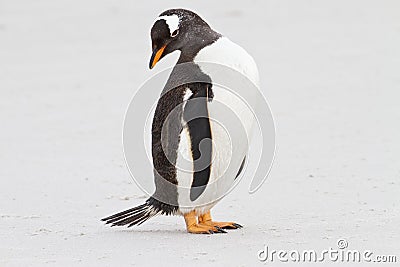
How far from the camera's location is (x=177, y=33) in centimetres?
399

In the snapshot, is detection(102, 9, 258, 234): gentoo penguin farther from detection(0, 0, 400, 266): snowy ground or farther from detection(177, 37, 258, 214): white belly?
detection(0, 0, 400, 266): snowy ground

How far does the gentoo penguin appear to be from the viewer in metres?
3.84

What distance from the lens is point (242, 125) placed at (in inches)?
154

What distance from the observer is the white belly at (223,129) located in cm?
384

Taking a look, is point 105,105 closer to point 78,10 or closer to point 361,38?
point 361,38

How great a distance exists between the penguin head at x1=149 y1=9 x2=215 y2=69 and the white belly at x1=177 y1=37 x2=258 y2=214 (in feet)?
0.26

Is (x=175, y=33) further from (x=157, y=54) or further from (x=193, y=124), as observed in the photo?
(x=193, y=124)

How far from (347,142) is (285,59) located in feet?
10.2

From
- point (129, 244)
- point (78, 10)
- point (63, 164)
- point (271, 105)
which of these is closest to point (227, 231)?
point (129, 244)

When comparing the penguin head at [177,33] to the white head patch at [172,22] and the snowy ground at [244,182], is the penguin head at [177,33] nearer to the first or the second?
the white head patch at [172,22]

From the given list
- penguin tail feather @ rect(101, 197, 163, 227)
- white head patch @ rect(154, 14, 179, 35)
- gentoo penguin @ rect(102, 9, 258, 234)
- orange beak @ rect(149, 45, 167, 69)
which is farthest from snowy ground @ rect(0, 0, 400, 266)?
white head patch @ rect(154, 14, 179, 35)

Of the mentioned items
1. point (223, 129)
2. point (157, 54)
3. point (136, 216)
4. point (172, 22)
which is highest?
point (172, 22)

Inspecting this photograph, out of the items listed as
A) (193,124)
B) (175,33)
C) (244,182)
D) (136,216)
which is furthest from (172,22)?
(244,182)

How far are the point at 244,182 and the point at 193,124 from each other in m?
1.45
